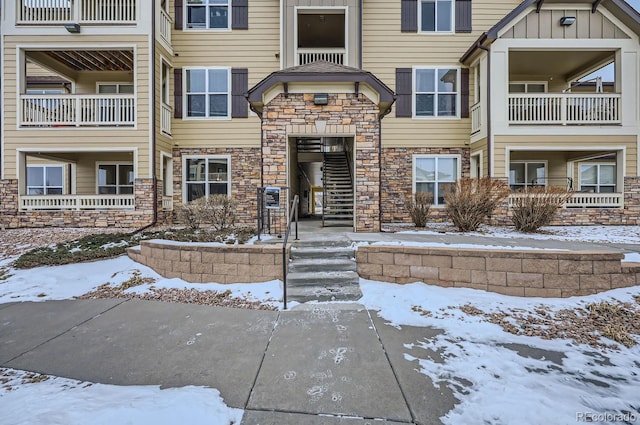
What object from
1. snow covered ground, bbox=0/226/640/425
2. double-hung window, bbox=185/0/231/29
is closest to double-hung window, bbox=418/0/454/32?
double-hung window, bbox=185/0/231/29

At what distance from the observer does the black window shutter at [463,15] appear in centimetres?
1176

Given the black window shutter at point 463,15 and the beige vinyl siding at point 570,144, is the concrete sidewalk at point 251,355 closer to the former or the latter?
the beige vinyl siding at point 570,144

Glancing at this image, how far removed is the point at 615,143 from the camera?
1038cm

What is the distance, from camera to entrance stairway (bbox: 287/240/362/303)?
4.53 metres

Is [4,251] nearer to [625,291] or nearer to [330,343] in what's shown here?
[330,343]

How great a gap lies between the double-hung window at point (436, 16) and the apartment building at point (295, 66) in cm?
5

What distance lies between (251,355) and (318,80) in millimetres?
6167

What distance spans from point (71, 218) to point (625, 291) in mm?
13682

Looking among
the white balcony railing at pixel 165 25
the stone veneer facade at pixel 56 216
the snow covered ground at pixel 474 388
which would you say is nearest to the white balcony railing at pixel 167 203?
the stone veneer facade at pixel 56 216

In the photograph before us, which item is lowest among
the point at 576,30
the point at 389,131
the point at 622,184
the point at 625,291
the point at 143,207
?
the point at 625,291

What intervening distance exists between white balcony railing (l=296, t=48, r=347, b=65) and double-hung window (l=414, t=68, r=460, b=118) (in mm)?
2900

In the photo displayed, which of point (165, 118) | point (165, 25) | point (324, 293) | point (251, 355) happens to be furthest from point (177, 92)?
point (251, 355)

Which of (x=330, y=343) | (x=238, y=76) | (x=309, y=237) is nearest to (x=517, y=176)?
(x=309, y=237)

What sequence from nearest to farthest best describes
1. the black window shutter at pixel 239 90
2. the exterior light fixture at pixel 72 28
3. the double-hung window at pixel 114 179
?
1. the exterior light fixture at pixel 72 28
2. the black window shutter at pixel 239 90
3. the double-hung window at pixel 114 179
